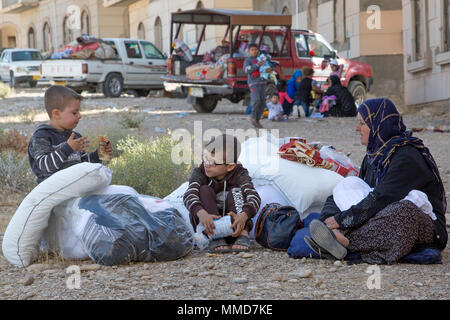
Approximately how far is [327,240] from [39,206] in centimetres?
174

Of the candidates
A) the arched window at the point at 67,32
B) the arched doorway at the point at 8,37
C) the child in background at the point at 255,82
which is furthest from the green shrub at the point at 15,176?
the arched doorway at the point at 8,37

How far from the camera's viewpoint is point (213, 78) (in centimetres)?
1541

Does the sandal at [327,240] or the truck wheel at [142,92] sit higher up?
the truck wheel at [142,92]

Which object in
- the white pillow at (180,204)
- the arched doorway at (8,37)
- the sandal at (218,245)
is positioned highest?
the arched doorway at (8,37)

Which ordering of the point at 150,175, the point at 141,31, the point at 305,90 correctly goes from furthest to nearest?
the point at 141,31 → the point at 305,90 → the point at 150,175

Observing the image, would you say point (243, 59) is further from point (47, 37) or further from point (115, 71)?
point (47, 37)

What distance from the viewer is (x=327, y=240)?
4258 millimetres

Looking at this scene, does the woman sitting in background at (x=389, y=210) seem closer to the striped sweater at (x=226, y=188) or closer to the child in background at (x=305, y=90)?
the striped sweater at (x=226, y=188)

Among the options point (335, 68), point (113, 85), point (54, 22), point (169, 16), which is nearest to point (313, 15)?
point (113, 85)

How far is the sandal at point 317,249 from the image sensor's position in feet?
14.2

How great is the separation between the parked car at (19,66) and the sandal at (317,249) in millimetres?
23769

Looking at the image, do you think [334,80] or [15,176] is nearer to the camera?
[15,176]
